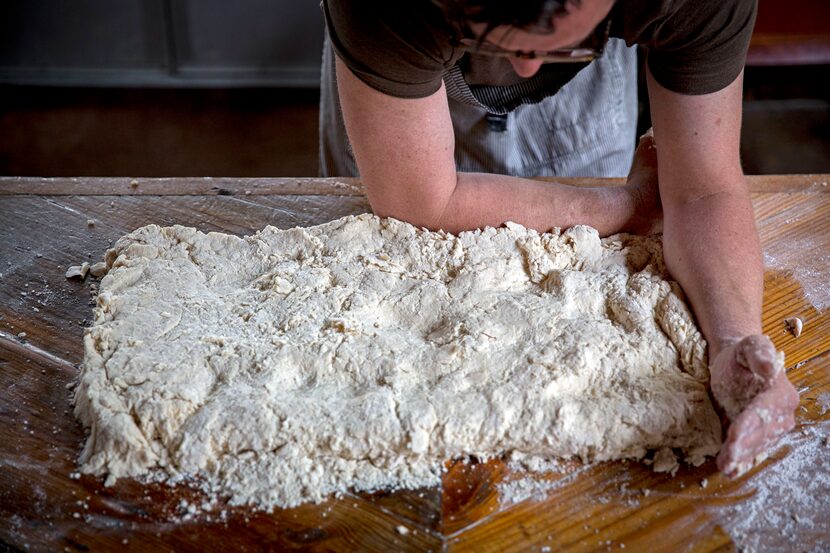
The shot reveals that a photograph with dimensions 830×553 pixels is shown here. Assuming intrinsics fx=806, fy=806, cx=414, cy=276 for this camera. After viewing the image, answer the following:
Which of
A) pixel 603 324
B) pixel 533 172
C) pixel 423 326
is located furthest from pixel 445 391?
pixel 533 172

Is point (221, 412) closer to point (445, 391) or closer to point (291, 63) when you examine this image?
point (445, 391)

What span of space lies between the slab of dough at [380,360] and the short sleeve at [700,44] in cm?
25

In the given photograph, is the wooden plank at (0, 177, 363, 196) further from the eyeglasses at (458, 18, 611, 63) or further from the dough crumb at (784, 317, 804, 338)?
the dough crumb at (784, 317, 804, 338)

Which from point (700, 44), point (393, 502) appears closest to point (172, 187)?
point (393, 502)

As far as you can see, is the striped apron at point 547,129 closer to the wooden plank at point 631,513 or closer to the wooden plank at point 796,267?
the wooden plank at point 796,267

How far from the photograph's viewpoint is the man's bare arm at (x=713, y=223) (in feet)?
3.25

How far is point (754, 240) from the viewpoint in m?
1.12

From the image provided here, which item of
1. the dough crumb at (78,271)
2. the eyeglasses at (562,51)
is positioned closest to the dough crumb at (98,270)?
the dough crumb at (78,271)

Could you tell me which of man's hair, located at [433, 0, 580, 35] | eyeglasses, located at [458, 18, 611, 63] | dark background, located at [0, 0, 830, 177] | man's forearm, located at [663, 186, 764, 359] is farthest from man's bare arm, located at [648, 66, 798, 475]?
dark background, located at [0, 0, 830, 177]

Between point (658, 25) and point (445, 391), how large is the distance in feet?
1.68

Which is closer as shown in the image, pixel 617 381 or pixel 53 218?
pixel 617 381

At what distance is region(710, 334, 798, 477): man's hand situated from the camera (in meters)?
0.86

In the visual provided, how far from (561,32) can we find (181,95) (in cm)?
281

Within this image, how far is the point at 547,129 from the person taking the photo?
61.8 inches
